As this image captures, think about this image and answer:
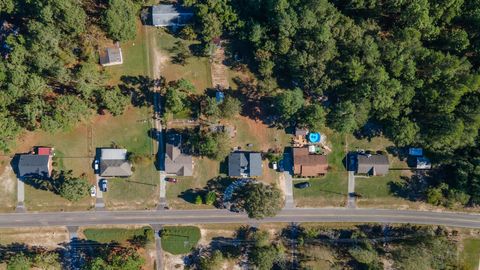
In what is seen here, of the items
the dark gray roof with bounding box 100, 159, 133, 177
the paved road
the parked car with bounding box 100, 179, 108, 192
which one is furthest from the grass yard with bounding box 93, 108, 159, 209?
the paved road

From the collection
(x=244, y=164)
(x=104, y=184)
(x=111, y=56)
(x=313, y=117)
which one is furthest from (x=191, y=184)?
(x=111, y=56)

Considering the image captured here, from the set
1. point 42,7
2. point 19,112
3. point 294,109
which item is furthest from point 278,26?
point 19,112

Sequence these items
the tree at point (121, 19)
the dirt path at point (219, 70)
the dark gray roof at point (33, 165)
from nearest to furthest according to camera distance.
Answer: the tree at point (121, 19), the dark gray roof at point (33, 165), the dirt path at point (219, 70)

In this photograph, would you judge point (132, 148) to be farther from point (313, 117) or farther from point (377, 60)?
point (377, 60)

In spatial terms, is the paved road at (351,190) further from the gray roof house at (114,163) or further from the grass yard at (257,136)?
the gray roof house at (114,163)

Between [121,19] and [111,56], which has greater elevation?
[121,19]

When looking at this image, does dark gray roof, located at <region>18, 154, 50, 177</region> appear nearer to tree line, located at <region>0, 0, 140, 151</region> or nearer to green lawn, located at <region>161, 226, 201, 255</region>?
tree line, located at <region>0, 0, 140, 151</region>

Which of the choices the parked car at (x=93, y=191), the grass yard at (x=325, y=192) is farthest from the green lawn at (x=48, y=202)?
the grass yard at (x=325, y=192)
